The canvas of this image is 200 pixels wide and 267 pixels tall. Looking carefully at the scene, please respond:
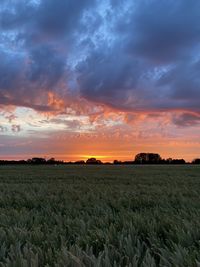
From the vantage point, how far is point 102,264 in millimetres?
3586

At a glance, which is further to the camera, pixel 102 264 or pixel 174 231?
pixel 174 231

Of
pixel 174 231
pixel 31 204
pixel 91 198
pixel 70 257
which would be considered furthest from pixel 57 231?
pixel 91 198

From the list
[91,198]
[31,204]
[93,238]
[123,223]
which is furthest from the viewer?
[91,198]

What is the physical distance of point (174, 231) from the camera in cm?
549

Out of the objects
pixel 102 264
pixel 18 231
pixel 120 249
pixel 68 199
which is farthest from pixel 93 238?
pixel 68 199

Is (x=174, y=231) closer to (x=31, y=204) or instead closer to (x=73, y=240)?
(x=73, y=240)

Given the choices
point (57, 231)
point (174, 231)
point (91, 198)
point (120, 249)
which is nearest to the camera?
point (120, 249)

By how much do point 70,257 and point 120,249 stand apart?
973mm

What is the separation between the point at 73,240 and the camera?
5426mm

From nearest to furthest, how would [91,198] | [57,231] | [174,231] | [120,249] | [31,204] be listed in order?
[120,249], [174,231], [57,231], [31,204], [91,198]

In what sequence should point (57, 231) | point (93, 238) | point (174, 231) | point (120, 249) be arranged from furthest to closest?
point (57, 231) → point (174, 231) → point (93, 238) → point (120, 249)

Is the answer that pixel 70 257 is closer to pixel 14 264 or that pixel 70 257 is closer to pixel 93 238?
pixel 14 264

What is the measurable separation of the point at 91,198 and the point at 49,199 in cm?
125

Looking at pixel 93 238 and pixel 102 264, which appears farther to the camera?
pixel 93 238
